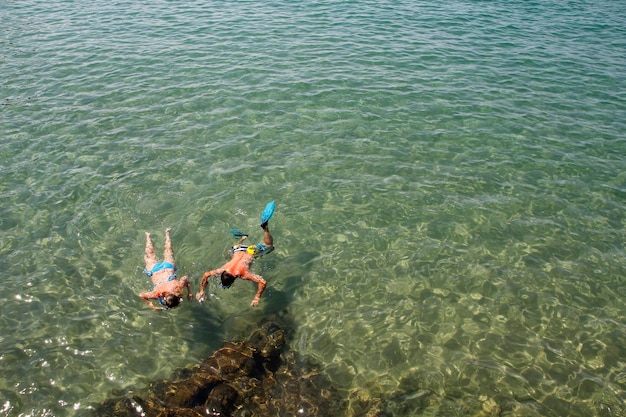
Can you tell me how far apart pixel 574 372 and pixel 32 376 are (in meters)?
11.9

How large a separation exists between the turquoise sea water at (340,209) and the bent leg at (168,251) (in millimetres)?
484

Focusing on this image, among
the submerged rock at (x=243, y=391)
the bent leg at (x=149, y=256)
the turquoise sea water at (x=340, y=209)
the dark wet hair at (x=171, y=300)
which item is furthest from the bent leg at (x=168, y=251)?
the submerged rock at (x=243, y=391)

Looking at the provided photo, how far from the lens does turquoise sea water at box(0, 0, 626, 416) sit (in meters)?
9.91

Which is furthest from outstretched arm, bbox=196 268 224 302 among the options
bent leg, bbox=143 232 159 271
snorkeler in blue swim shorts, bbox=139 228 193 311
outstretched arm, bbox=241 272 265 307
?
bent leg, bbox=143 232 159 271

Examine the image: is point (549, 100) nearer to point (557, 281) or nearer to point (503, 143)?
point (503, 143)

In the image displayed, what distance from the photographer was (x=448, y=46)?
2517cm

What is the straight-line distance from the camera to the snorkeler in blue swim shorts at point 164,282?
10.1 meters

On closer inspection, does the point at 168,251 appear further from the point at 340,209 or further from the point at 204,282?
the point at 340,209

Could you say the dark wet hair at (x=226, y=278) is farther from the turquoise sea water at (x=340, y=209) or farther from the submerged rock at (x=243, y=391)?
the submerged rock at (x=243, y=391)

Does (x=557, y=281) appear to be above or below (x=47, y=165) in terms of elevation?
below

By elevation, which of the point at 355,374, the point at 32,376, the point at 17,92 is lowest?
the point at 355,374

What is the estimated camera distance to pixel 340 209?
14172mm

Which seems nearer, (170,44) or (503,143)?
(503,143)

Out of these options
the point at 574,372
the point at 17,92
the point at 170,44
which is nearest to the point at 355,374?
the point at 574,372
